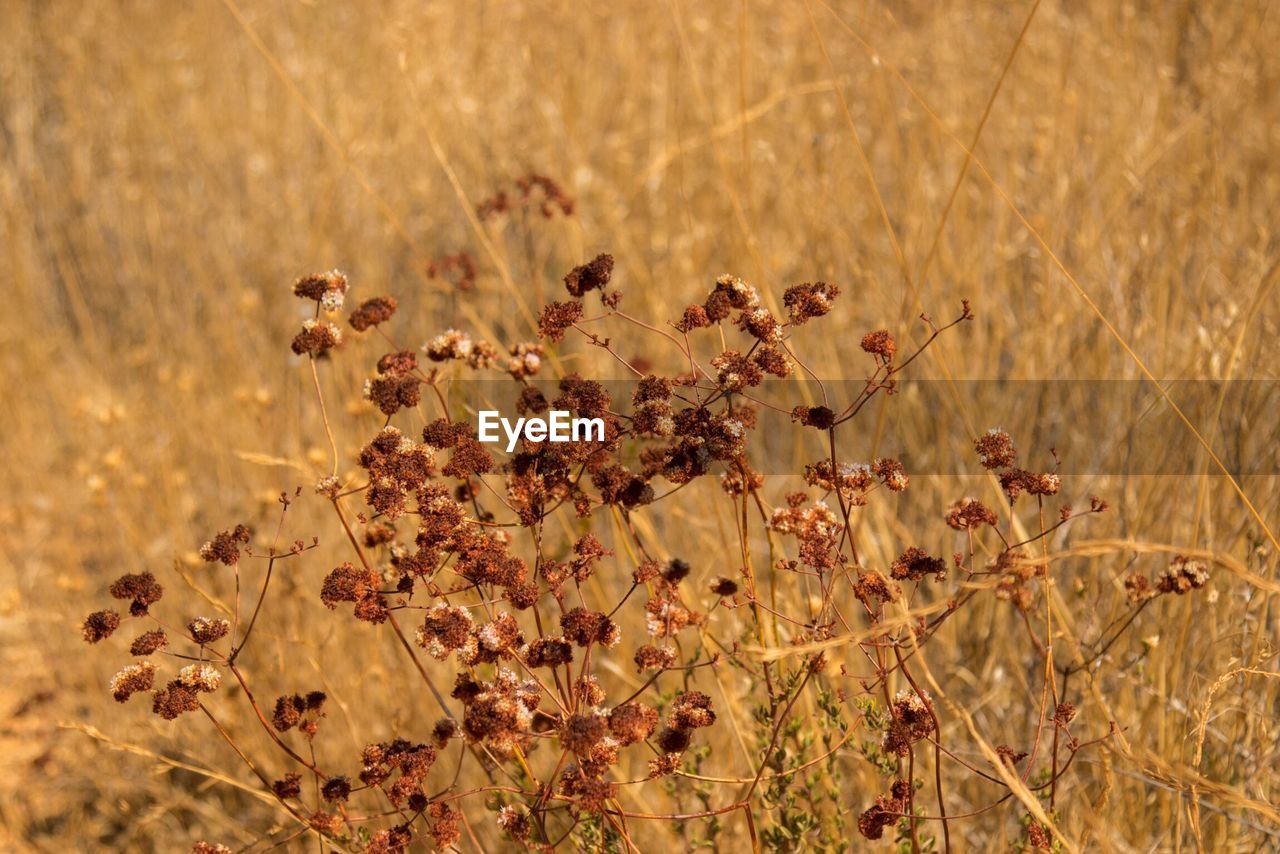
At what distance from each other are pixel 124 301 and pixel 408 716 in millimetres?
2668

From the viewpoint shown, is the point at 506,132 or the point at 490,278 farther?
the point at 506,132

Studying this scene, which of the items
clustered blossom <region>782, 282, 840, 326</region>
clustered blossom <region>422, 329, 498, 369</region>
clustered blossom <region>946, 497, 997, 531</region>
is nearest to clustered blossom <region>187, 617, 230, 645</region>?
clustered blossom <region>422, 329, 498, 369</region>

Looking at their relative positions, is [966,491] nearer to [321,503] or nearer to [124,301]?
[321,503]

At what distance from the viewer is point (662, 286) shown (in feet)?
11.2

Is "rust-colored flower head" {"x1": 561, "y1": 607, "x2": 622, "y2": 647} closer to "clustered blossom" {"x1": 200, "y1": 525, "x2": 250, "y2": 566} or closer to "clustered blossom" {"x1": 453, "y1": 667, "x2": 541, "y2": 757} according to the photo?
"clustered blossom" {"x1": 453, "y1": 667, "x2": 541, "y2": 757}

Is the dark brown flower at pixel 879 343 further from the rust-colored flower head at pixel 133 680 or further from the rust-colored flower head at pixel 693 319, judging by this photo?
the rust-colored flower head at pixel 133 680

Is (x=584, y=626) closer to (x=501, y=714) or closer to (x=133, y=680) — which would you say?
(x=501, y=714)

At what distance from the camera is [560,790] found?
1312 millimetres

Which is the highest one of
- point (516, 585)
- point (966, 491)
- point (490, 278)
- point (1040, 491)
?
point (490, 278)

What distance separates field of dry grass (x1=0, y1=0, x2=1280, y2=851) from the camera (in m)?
2.07

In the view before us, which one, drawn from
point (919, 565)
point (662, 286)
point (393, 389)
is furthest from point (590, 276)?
point (662, 286)

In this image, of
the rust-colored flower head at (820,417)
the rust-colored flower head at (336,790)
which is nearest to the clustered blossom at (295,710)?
the rust-colored flower head at (336,790)

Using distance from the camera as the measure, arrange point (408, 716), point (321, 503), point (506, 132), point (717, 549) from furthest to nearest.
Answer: point (506, 132)
point (321, 503)
point (408, 716)
point (717, 549)

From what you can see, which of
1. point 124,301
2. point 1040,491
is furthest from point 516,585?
point 124,301
